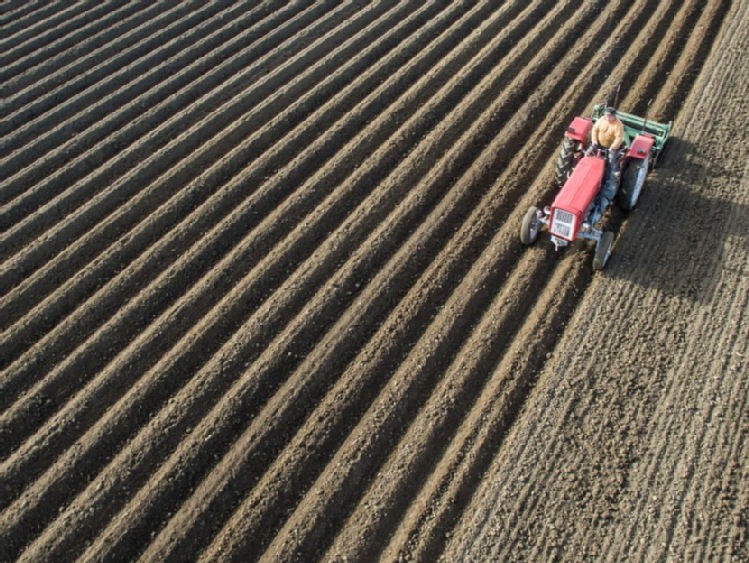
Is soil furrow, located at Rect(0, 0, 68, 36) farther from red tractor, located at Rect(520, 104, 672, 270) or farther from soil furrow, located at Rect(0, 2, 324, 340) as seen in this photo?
red tractor, located at Rect(520, 104, 672, 270)

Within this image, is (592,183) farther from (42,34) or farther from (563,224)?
(42,34)

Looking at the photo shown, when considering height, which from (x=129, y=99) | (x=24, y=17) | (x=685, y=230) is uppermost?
(x=24, y=17)

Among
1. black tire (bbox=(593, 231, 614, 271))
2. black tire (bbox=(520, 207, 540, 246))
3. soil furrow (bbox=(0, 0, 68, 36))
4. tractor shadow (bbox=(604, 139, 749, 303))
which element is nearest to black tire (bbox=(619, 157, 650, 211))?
tractor shadow (bbox=(604, 139, 749, 303))

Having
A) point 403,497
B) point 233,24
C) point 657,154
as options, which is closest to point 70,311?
point 403,497

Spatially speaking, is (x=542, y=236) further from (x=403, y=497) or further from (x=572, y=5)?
A: (x=572, y=5)

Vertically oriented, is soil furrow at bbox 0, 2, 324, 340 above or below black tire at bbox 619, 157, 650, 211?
above

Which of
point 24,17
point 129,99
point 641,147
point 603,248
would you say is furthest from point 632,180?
point 24,17

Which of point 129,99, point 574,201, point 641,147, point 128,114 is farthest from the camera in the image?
point 129,99

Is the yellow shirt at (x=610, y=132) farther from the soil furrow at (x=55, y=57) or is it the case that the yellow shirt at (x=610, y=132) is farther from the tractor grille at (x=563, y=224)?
the soil furrow at (x=55, y=57)
